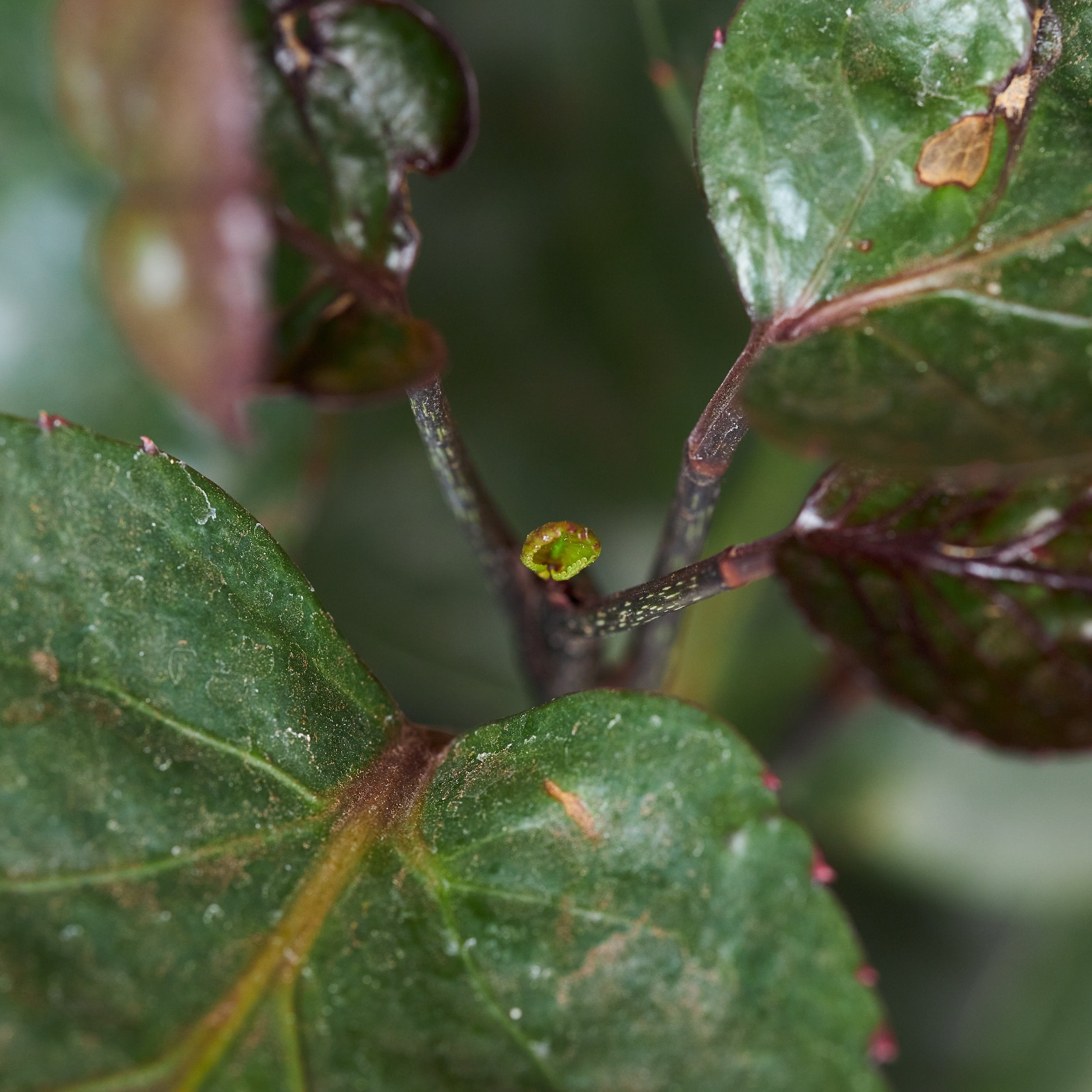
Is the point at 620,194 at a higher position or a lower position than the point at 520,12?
lower

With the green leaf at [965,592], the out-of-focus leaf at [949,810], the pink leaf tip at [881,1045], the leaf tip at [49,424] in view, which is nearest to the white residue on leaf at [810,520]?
the green leaf at [965,592]

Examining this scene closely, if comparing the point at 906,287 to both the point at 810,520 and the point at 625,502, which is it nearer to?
the point at 810,520

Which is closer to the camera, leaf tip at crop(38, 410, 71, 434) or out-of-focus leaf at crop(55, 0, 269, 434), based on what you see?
leaf tip at crop(38, 410, 71, 434)

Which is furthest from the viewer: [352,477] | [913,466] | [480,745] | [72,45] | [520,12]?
[352,477]

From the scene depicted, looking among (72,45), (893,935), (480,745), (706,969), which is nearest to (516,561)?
(480,745)

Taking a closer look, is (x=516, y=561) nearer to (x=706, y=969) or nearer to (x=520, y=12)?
(x=706, y=969)

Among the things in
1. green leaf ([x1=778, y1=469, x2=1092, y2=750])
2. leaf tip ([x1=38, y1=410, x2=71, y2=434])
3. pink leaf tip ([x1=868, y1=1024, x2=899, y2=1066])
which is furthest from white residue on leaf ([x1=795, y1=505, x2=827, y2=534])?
leaf tip ([x1=38, y1=410, x2=71, y2=434])

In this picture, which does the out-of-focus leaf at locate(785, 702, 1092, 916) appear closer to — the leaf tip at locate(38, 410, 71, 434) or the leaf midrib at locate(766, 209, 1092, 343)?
the leaf midrib at locate(766, 209, 1092, 343)
